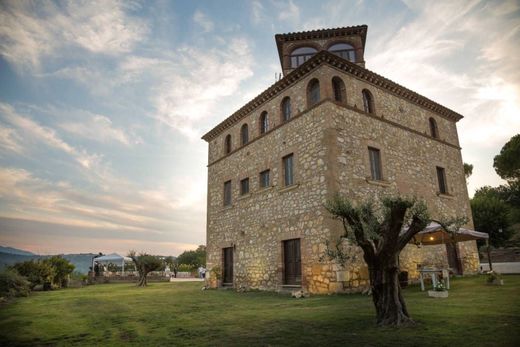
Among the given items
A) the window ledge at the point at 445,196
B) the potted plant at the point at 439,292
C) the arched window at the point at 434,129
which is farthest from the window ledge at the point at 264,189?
the arched window at the point at 434,129

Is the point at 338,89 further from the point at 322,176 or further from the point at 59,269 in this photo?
the point at 59,269

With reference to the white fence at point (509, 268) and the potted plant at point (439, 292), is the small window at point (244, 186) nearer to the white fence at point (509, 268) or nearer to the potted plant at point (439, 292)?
the potted plant at point (439, 292)

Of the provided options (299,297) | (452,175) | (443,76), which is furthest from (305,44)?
(299,297)

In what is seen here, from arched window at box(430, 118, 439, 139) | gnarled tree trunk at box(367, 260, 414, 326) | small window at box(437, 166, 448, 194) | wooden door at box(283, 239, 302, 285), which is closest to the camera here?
gnarled tree trunk at box(367, 260, 414, 326)

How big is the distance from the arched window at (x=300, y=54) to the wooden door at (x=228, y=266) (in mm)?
10514

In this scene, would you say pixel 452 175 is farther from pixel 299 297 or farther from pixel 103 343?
pixel 103 343

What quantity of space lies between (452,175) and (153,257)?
714 inches

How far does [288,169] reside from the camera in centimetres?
1359

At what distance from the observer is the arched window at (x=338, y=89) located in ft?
42.3

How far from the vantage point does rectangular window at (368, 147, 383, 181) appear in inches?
509

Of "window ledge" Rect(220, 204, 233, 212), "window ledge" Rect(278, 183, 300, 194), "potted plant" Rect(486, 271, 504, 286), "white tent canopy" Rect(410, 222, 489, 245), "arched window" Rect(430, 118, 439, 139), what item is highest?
"arched window" Rect(430, 118, 439, 139)

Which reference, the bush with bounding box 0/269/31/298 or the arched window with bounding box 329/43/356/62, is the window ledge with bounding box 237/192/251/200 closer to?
the arched window with bounding box 329/43/356/62

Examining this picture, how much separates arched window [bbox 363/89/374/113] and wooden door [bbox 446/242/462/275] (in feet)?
24.4

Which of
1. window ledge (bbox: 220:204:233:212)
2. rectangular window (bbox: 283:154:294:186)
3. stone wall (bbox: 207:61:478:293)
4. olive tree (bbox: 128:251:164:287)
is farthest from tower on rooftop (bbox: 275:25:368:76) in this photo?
olive tree (bbox: 128:251:164:287)
